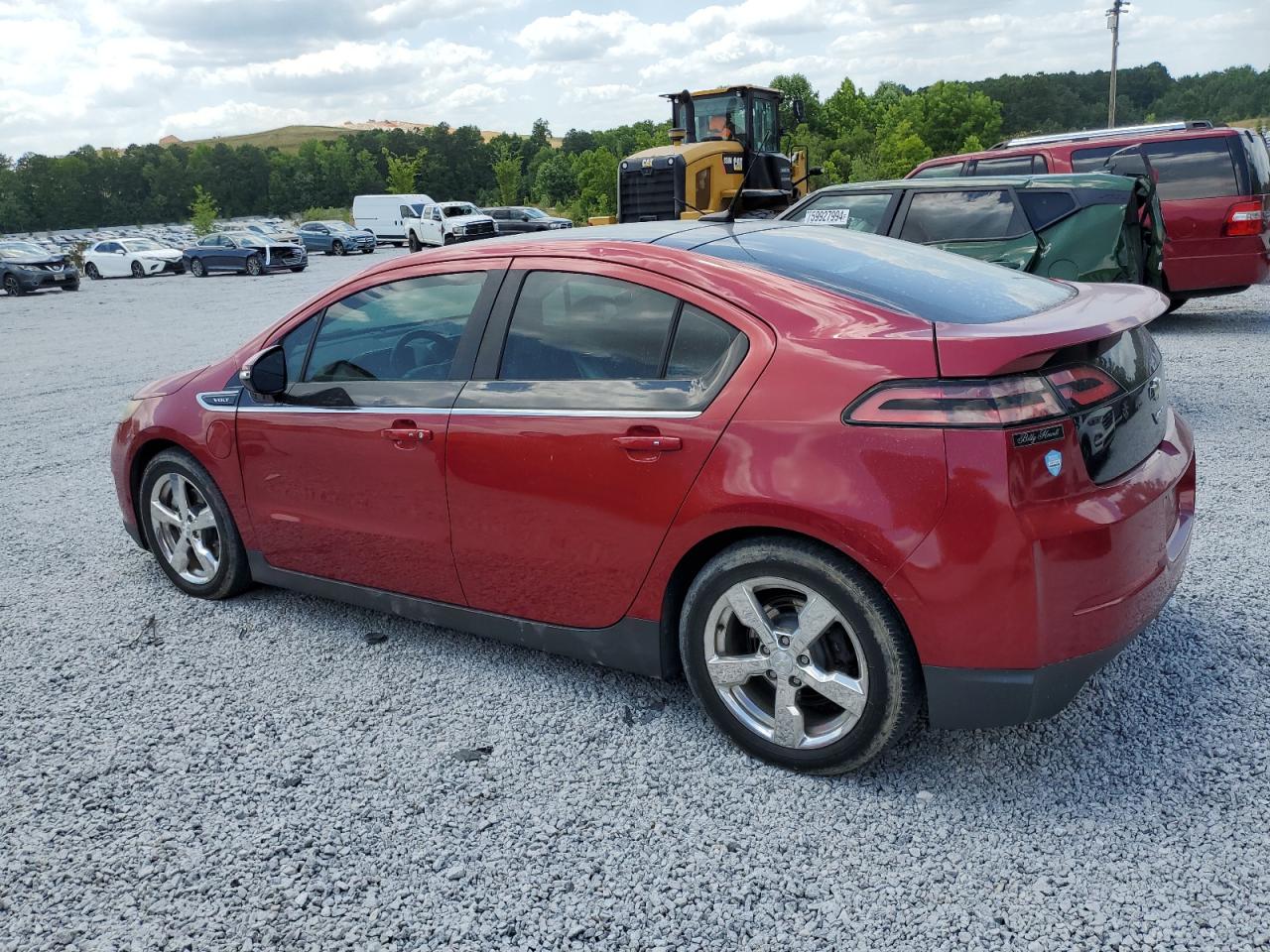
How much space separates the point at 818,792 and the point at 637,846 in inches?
22.2

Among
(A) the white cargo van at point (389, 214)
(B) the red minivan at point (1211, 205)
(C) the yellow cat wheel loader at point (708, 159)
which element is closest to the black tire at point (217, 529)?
(B) the red minivan at point (1211, 205)

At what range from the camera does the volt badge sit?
255 cm

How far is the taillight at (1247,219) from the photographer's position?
32.2 ft

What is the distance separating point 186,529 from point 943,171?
958cm

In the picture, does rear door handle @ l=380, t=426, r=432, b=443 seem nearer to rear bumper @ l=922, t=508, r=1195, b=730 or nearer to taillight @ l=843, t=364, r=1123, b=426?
taillight @ l=843, t=364, r=1123, b=426

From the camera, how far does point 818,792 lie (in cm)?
294

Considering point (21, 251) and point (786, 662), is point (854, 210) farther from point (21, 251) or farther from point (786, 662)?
point (21, 251)

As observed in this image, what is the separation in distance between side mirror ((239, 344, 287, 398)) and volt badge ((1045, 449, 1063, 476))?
2.87m

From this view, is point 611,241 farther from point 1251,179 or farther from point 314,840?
point 1251,179

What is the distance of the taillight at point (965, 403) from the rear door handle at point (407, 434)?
1.60m

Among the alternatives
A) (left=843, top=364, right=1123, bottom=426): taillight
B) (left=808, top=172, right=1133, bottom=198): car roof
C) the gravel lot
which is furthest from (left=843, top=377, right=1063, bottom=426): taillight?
(left=808, top=172, right=1133, bottom=198): car roof

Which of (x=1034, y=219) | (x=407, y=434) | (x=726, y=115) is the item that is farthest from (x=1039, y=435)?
(x=726, y=115)

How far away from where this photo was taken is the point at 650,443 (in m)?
A: 3.02

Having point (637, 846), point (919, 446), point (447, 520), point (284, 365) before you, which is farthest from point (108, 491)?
point (919, 446)
